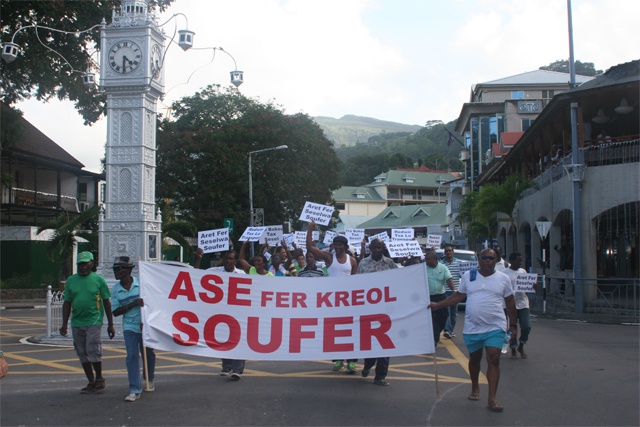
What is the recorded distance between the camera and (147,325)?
8258mm

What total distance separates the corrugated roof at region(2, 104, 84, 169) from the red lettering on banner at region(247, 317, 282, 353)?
93.4 feet

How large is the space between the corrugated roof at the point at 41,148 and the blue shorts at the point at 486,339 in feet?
99.7

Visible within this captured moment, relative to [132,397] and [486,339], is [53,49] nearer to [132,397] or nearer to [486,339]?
[132,397]

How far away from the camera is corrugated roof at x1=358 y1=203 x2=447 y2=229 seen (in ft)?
272

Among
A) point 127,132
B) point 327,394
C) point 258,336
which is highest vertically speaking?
point 127,132

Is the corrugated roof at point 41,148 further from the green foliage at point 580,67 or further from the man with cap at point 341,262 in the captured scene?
the green foliage at point 580,67

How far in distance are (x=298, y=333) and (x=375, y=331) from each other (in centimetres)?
92

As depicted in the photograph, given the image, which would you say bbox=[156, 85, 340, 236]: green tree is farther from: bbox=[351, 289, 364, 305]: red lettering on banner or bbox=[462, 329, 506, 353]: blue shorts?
bbox=[462, 329, 506, 353]: blue shorts

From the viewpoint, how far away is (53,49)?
23188 millimetres

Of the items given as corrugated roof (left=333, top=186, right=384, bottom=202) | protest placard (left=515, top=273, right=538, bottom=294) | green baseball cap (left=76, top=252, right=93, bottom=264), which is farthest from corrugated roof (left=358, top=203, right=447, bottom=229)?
green baseball cap (left=76, top=252, right=93, bottom=264)

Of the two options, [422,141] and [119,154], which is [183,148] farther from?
[422,141]

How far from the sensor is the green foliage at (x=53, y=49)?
870 inches

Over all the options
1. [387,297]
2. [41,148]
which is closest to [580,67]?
[41,148]

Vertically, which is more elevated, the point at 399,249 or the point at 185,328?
the point at 399,249
